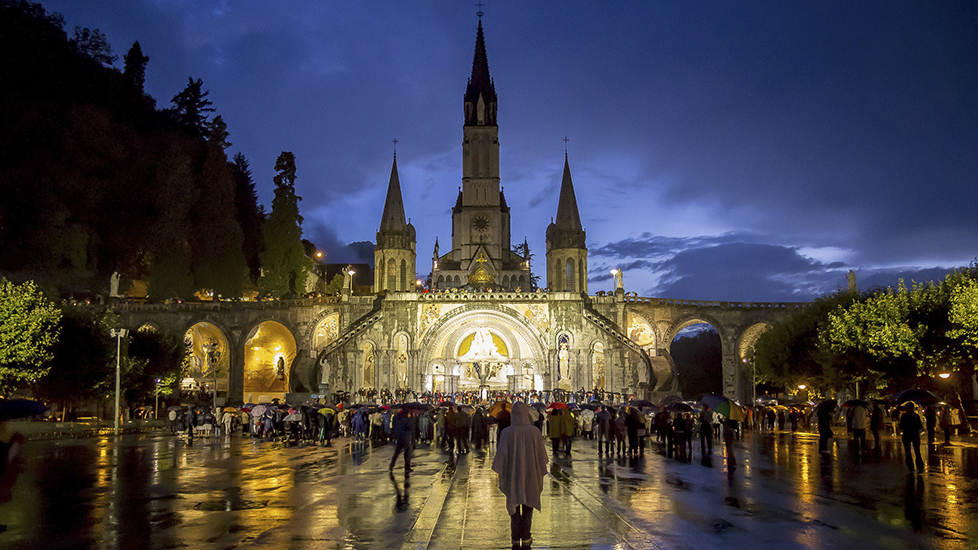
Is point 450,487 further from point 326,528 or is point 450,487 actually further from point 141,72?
point 141,72

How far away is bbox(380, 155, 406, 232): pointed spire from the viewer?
218 feet

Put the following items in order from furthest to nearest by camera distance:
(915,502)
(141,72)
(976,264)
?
(141,72), (976,264), (915,502)

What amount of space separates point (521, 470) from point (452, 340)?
43318 mm

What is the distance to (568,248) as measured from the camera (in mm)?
65188

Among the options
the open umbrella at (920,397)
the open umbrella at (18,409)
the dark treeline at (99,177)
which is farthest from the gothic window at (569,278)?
the open umbrella at (18,409)

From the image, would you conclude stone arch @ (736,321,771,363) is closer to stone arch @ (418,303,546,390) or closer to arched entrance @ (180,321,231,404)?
stone arch @ (418,303,546,390)

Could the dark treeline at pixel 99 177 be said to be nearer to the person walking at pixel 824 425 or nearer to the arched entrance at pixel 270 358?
the arched entrance at pixel 270 358

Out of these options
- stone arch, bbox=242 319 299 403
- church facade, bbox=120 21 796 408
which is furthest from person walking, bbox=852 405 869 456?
stone arch, bbox=242 319 299 403

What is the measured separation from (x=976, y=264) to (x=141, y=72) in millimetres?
61928

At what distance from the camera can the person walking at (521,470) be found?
798 centimetres

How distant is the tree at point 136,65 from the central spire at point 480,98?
31307 mm

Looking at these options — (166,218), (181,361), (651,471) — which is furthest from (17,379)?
(651,471)

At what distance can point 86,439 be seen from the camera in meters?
28.8

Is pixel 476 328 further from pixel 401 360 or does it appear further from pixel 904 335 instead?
pixel 904 335
